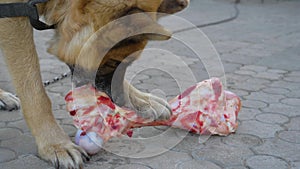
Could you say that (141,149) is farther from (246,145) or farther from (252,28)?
(252,28)

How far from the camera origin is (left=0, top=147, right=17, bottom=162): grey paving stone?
2248mm

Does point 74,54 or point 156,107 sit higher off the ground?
point 74,54

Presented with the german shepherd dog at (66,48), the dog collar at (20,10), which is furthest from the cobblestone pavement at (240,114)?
the dog collar at (20,10)

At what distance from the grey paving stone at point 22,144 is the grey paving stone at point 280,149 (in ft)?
3.92

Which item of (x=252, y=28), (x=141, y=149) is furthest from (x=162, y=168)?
(x=252, y=28)

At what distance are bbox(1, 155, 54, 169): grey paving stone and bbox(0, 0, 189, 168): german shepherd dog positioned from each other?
0.13 ft

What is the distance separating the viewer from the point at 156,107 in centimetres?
265

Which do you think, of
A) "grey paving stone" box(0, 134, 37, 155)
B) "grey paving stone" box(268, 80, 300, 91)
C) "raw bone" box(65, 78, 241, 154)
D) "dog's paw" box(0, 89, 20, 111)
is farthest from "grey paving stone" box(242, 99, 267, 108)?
"dog's paw" box(0, 89, 20, 111)

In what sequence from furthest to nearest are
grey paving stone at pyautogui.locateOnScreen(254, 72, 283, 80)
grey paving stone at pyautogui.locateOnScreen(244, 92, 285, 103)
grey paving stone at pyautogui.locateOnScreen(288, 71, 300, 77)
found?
grey paving stone at pyautogui.locateOnScreen(288, 71, 300, 77) < grey paving stone at pyautogui.locateOnScreen(254, 72, 283, 80) < grey paving stone at pyautogui.locateOnScreen(244, 92, 285, 103)

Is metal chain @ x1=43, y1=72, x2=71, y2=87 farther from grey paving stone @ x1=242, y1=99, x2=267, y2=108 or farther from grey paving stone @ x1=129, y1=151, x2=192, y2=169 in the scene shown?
grey paving stone @ x1=129, y1=151, x2=192, y2=169

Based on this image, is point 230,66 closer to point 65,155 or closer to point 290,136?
point 290,136

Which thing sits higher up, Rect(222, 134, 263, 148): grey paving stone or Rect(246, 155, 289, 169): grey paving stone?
Rect(246, 155, 289, 169): grey paving stone

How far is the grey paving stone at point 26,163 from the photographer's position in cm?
216

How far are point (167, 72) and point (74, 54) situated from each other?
83.0 inches
